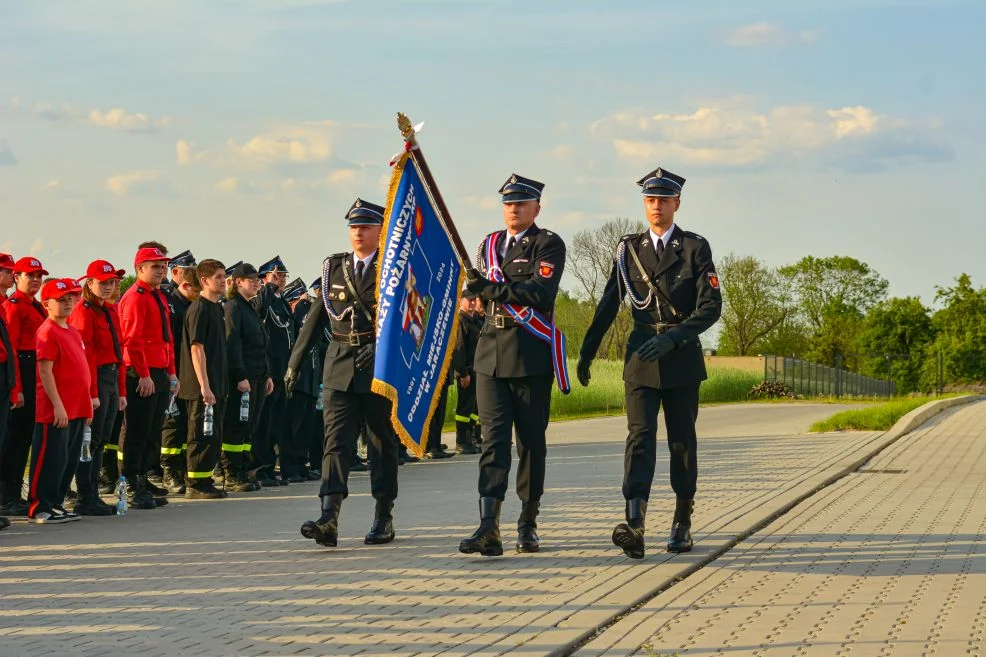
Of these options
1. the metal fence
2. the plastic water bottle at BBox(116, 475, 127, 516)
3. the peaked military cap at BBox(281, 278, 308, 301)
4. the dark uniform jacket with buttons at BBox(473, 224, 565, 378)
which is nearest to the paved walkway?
the plastic water bottle at BBox(116, 475, 127, 516)

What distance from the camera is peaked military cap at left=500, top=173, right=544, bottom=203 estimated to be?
8703mm

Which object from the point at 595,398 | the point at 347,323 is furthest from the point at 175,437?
the point at 595,398

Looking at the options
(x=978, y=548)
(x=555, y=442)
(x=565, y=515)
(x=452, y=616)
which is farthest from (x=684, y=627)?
(x=555, y=442)

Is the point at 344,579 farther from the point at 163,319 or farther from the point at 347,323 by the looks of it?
the point at 163,319

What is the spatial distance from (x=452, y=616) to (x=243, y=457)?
22.1ft

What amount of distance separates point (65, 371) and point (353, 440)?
2600 mm

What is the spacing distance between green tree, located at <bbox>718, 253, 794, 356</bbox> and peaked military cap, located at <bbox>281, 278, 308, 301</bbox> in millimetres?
66974

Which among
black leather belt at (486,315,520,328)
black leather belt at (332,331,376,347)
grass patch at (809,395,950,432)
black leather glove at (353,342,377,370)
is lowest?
grass patch at (809,395,950,432)

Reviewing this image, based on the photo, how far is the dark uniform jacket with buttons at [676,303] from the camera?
27.7ft

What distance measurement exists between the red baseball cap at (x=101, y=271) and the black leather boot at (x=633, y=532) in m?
5.05

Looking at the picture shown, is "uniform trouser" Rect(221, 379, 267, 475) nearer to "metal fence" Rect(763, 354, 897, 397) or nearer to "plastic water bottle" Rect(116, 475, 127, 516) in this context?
"plastic water bottle" Rect(116, 475, 127, 516)

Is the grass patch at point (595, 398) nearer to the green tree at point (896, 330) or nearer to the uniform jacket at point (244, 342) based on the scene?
the uniform jacket at point (244, 342)

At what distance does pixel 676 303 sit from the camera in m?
8.54

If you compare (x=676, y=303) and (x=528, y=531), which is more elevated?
(x=676, y=303)
